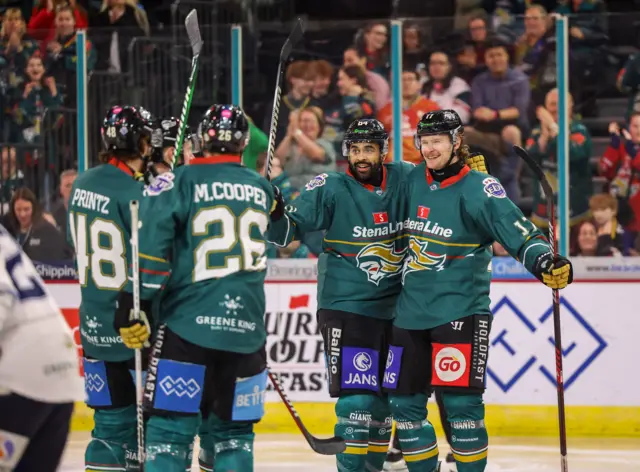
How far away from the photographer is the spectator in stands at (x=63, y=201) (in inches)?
268

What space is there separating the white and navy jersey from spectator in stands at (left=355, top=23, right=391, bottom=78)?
4369 millimetres

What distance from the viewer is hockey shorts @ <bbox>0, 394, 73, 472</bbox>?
234 cm

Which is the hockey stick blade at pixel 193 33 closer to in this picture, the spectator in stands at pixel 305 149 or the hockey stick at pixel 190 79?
the hockey stick at pixel 190 79

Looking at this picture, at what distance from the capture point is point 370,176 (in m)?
4.71

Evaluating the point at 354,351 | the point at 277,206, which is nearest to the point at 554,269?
the point at 354,351

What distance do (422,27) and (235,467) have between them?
11.4 ft

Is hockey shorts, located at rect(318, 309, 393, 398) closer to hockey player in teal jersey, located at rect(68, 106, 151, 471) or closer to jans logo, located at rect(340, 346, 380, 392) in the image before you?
jans logo, located at rect(340, 346, 380, 392)

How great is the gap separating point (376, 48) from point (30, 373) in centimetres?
449

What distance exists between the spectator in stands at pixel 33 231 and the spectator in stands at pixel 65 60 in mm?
617

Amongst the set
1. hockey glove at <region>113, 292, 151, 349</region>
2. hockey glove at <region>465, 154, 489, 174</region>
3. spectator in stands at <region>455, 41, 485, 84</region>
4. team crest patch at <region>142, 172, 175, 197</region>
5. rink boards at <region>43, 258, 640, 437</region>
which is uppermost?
spectator in stands at <region>455, 41, 485, 84</region>

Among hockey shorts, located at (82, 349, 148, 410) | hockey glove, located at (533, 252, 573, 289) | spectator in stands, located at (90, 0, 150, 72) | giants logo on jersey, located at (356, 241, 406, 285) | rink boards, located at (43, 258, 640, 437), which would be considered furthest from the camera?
spectator in stands, located at (90, 0, 150, 72)

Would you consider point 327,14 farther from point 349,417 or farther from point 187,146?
point 349,417

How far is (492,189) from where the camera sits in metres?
4.49

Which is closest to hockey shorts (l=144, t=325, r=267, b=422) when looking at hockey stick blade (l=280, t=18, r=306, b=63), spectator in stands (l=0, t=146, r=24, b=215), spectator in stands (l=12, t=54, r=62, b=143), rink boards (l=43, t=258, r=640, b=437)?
hockey stick blade (l=280, t=18, r=306, b=63)
